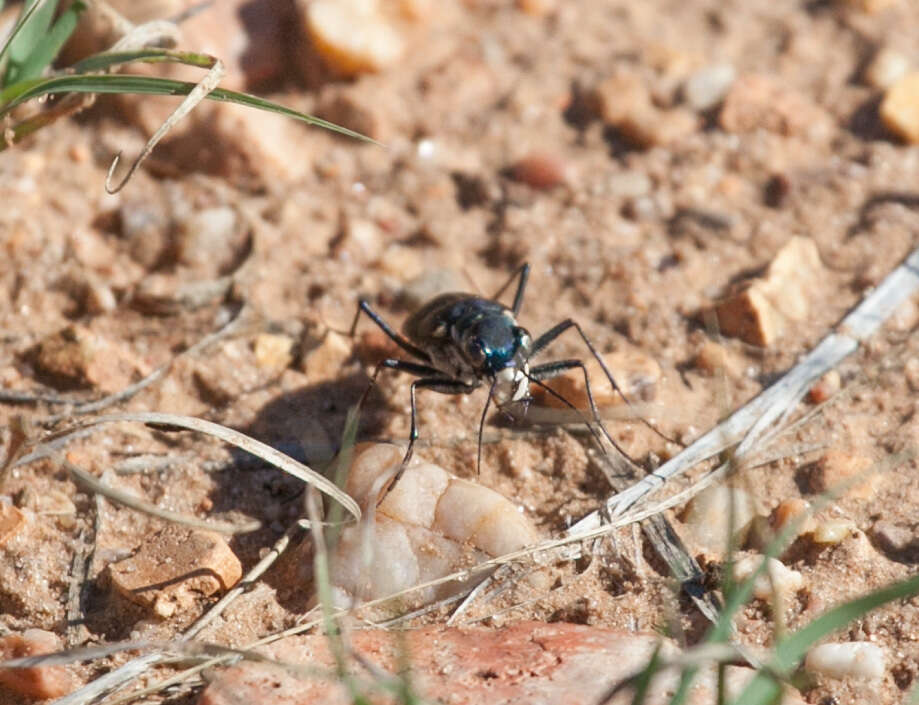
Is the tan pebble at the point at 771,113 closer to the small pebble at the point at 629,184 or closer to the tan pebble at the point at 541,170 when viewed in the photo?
the small pebble at the point at 629,184

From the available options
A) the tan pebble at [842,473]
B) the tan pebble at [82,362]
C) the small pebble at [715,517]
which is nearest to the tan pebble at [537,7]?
the tan pebble at [82,362]

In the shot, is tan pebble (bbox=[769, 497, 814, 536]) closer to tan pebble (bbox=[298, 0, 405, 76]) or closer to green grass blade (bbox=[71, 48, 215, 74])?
green grass blade (bbox=[71, 48, 215, 74])

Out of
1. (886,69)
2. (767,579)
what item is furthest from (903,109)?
(767,579)

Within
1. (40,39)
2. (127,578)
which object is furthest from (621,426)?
(40,39)

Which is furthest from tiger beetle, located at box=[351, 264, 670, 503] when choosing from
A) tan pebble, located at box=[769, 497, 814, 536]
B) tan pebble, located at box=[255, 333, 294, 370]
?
tan pebble, located at box=[769, 497, 814, 536]

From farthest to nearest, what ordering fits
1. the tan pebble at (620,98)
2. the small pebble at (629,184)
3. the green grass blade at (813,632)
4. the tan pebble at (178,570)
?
the tan pebble at (620,98) < the small pebble at (629,184) < the tan pebble at (178,570) < the green grass blade at (813,632)

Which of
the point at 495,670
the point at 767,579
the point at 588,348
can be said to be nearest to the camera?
the point at 495,670

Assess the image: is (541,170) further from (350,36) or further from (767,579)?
(767,579)
